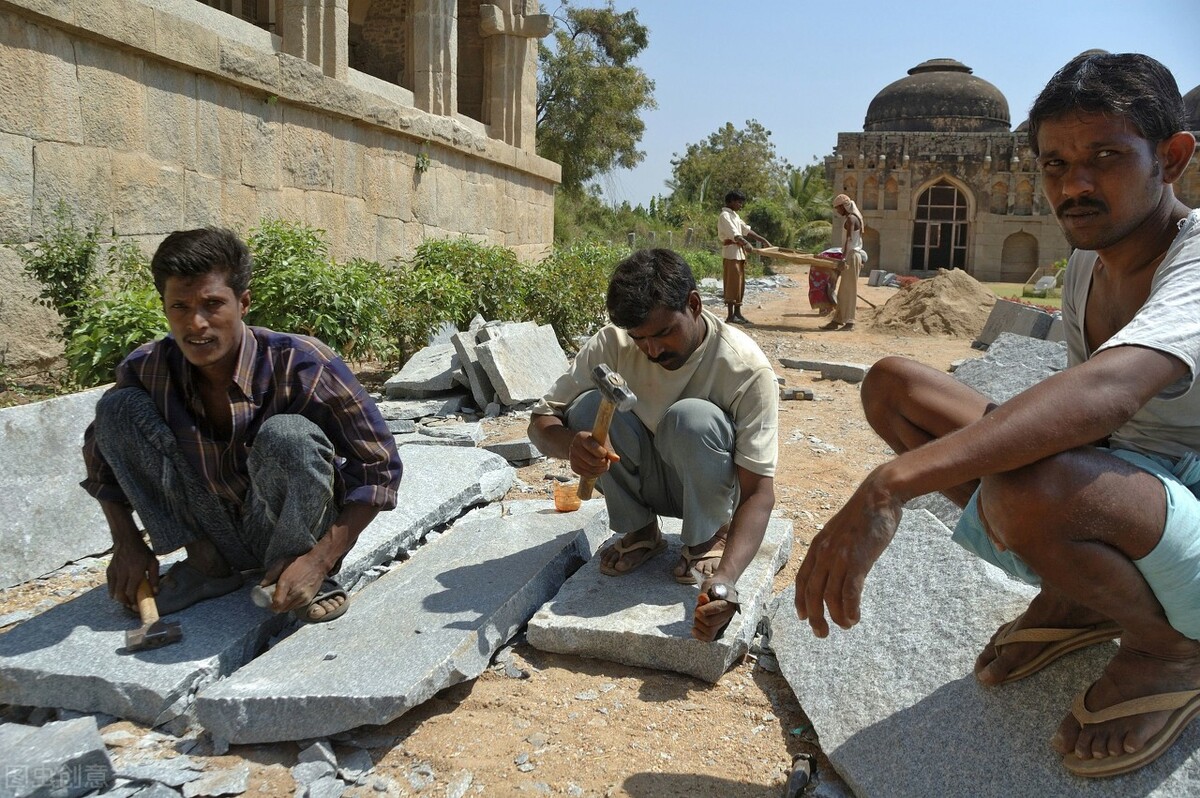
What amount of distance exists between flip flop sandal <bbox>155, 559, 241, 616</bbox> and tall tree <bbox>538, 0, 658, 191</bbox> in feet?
76.4

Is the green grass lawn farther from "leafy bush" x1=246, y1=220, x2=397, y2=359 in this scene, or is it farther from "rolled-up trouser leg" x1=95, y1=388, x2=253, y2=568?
"rolled-up trouser leg" x1=95, y1=388, x2=253, y2=568

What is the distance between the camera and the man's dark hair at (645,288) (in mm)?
2555

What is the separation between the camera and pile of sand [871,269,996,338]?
12.1 meters

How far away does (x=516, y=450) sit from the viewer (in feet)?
15.7

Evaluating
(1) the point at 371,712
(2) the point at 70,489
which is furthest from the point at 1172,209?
(2) the point at 70,489

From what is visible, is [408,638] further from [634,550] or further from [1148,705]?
[1148,705]

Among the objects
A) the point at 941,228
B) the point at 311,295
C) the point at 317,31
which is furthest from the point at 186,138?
the point at 941,228

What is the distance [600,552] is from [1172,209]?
1.88 meters

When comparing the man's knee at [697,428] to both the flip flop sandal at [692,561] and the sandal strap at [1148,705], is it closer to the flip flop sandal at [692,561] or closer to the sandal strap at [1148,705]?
the flip flop sandal at [692,561]

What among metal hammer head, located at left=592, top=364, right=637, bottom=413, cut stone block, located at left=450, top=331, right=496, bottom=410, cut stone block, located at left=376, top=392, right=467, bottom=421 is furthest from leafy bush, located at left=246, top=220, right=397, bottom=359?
metal hammer head, located at left=592, top=364, right=637, bottom=413

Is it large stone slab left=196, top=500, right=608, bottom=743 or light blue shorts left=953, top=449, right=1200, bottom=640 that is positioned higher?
light blue shorts left=953, top=449, right=1200, bottom=640

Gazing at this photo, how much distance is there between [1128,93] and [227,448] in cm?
233

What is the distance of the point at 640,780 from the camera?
82.9 inches

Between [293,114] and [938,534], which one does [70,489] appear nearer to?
[938,534]
